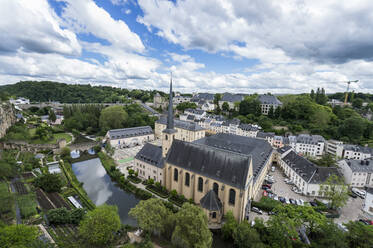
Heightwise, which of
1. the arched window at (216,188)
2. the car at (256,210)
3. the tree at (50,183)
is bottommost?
the car at (256,210)

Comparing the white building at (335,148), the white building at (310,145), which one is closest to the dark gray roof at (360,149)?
the white building at (335,148)

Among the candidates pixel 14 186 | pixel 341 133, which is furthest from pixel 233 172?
pixel 341 133

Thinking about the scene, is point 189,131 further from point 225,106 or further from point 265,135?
point 225,106

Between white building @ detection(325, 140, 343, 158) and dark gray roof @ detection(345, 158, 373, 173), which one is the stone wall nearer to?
dark gray roof @ detection(345, 158, 373, 173)

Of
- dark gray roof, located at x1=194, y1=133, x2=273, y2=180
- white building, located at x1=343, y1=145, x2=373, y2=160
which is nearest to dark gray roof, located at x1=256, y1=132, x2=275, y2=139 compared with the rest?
dark gray roof, located at x1=194, y1=133, x2=273, y2=180

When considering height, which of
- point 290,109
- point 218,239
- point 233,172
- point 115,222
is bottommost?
point 218,239

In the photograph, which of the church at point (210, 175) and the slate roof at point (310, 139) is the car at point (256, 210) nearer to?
the church at point (210, 175)

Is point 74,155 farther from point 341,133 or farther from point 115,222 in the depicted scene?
point 341,133
